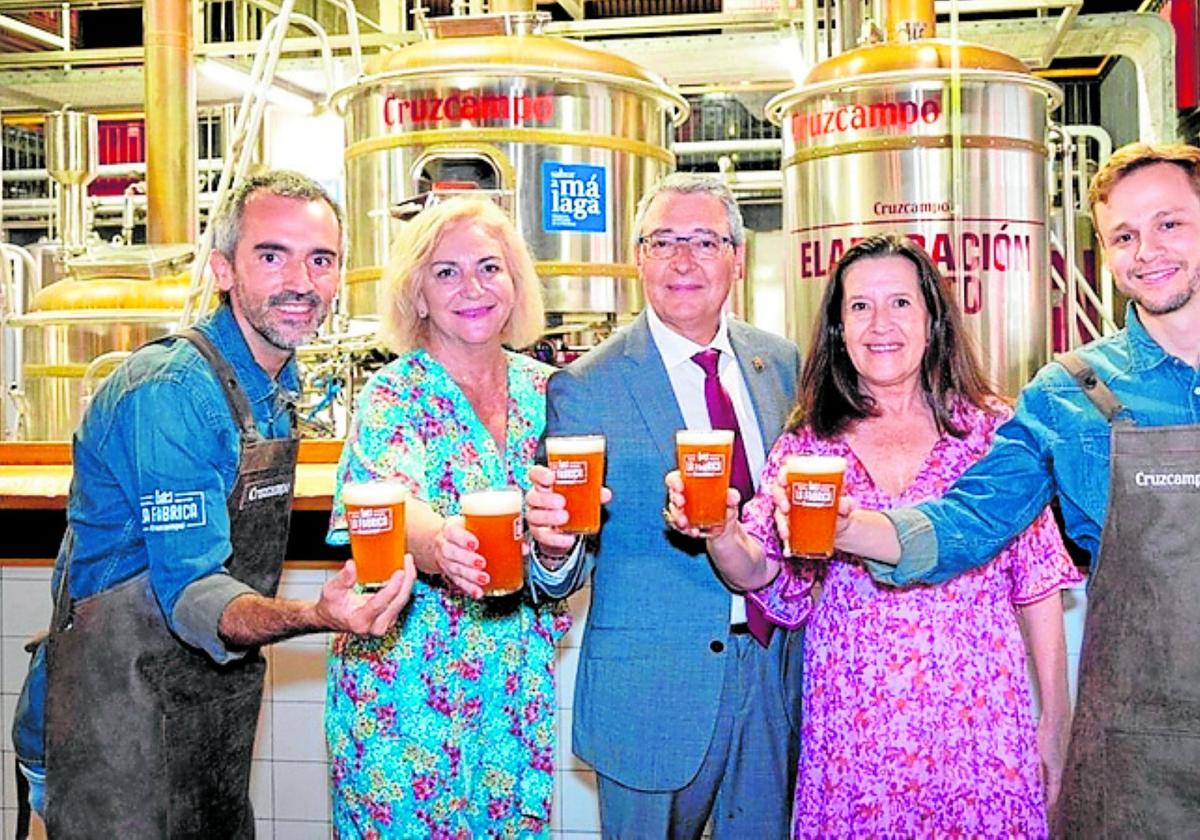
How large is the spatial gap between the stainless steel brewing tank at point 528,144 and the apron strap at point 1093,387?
8.05 feet

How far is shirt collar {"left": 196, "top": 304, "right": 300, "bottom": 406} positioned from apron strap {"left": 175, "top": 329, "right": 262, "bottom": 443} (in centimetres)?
2

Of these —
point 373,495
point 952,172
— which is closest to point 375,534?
point 373,495

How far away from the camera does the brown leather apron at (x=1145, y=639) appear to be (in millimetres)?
2102

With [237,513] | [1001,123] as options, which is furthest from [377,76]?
[237,513]

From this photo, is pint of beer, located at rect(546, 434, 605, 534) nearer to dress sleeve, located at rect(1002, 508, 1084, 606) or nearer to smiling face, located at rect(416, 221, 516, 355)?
smiling face, located at rect(416, 221, 516, 355)

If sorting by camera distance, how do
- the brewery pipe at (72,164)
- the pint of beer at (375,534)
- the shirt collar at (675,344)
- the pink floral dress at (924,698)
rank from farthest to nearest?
the brewery pipe at (72,164), the shirt collar at (675,344), the pink floral dress at (924,698), the pint of beer at (375,534)

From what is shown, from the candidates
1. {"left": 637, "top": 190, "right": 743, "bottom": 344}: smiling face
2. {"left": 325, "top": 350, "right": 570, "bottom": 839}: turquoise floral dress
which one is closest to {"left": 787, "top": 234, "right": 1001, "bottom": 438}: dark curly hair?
{"left": 637, "top": 190, "right": 743, "bottom": 344}: smiling face

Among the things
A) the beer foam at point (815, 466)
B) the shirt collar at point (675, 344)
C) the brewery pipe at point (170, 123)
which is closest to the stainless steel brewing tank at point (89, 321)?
the brewery pipe at point (170, 123)

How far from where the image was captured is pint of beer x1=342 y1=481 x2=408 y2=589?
1.93 meters

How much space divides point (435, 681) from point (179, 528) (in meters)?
0.57

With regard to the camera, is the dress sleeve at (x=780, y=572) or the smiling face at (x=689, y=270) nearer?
the dress sleeve at (x=780, y=572)

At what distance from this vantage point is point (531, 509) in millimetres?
2234

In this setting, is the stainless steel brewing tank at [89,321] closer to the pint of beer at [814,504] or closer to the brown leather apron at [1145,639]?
the pint of beer at [814,504]

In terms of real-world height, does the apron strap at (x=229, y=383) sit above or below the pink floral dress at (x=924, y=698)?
above
